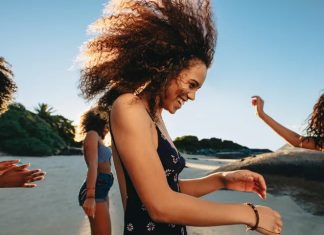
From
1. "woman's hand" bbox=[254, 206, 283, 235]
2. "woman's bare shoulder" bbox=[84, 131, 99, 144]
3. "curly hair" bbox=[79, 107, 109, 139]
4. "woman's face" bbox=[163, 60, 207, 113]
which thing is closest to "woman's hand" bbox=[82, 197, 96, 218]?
"woman's bare shoulder" bbox=[84, 131, 99, 144]

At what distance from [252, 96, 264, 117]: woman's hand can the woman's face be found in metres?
2.26

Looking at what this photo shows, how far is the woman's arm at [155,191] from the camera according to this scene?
1361mm

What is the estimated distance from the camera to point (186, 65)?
1.79 metres

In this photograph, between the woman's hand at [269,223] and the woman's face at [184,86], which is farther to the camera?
the woman's face at [184,86]

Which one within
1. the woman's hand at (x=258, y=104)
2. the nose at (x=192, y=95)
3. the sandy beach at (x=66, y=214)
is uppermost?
the woman's hand at (x=258, y=104)

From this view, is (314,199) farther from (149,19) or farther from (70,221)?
(149,19)

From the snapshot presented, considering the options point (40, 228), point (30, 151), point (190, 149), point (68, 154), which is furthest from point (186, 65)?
point (190, 149)

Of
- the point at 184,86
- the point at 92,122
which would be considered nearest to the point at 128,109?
the point at 184,86

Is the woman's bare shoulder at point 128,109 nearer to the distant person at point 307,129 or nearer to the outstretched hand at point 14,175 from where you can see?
the outstretched hand at point 14,175

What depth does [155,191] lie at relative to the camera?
4.49 ft

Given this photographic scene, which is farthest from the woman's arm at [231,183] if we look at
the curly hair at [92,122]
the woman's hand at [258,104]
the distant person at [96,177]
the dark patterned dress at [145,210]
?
the curly hair at [92,122]

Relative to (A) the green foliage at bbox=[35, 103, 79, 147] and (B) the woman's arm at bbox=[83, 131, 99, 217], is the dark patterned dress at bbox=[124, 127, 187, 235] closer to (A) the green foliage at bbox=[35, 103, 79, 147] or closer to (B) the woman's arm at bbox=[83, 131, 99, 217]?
(B) the woman's arm at bbox=[83, 131, 99, 217]

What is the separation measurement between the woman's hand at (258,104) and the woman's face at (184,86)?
226 centimetres

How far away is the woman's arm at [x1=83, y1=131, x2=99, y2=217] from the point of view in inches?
135
